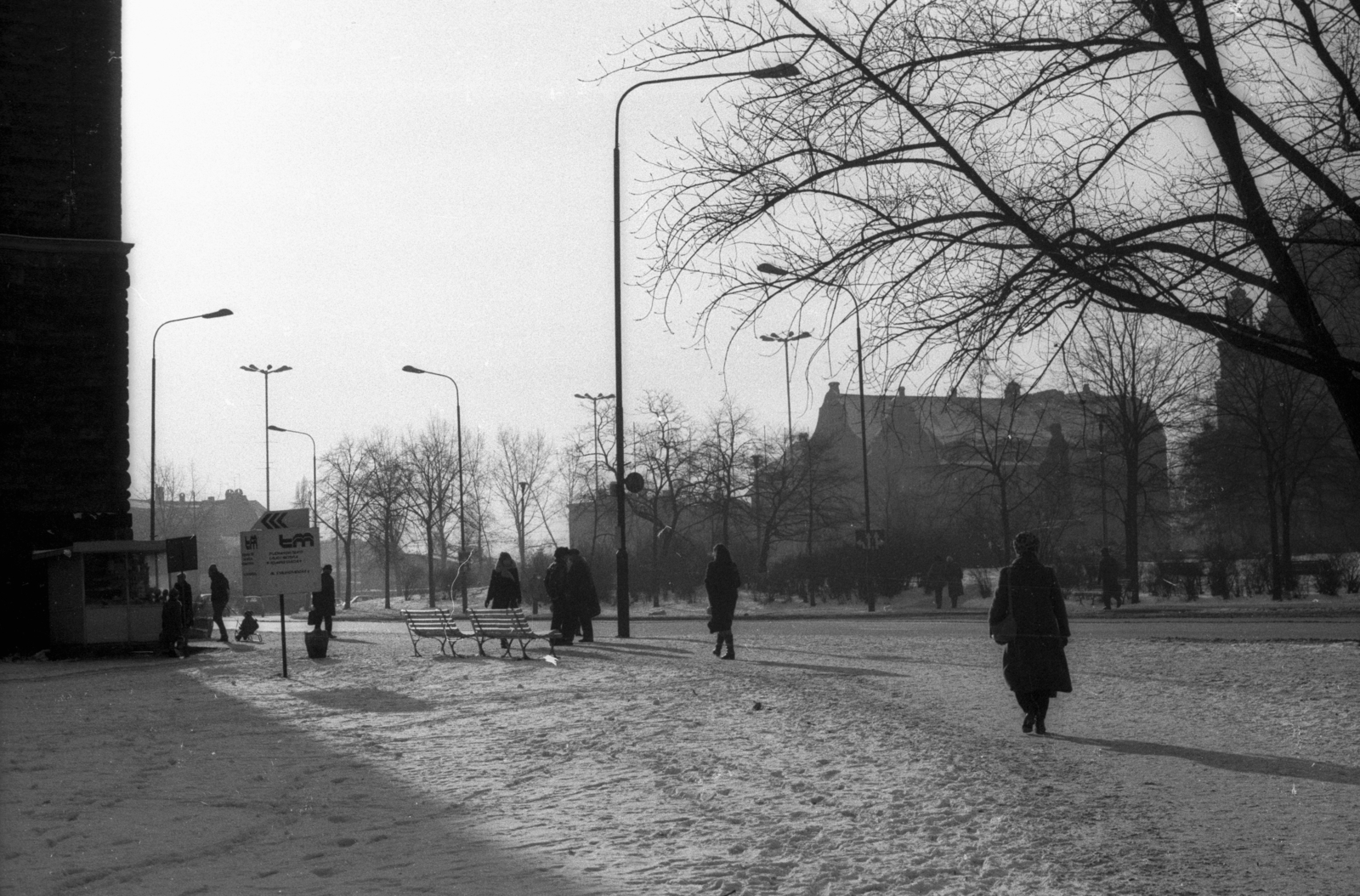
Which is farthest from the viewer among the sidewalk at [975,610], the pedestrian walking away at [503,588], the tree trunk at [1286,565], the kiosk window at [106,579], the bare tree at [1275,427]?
the tree trunk at [1286,565]

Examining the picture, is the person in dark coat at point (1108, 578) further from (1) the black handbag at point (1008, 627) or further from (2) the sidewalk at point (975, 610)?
(1) the black handbag at point (1008, 627)

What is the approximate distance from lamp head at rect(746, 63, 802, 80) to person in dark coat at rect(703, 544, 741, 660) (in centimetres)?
952

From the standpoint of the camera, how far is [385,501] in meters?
76.2

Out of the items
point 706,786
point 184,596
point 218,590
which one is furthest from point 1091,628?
point 218,590

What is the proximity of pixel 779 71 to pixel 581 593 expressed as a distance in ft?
49.0

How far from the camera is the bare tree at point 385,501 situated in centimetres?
7631

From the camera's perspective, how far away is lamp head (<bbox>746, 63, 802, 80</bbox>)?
39.3ft

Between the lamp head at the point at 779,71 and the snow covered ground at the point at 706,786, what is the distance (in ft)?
18.3

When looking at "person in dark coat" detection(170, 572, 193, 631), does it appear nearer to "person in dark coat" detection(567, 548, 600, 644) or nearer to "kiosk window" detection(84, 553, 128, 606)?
"kiosk window" detection(84, 553, 128, 606)

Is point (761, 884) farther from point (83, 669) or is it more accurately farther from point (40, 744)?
point (83, 669)

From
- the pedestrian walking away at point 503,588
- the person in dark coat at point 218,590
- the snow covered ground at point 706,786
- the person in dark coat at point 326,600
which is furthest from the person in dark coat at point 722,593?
the person in dark coat at point 218,590

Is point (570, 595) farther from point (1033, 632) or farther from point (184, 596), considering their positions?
point (1033, 632)

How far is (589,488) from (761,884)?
7934 cm

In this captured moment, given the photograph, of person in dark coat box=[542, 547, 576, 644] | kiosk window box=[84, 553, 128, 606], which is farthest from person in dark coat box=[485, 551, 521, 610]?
kiosk window box=[84, 553, 128, 606]
